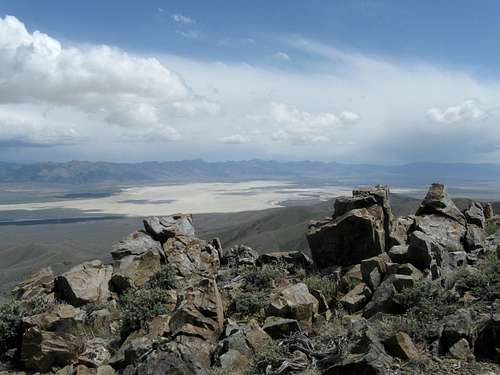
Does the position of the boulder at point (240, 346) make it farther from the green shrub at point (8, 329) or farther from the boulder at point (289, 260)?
the boulder at point (289, 260)

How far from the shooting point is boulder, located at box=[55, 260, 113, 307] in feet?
48.1

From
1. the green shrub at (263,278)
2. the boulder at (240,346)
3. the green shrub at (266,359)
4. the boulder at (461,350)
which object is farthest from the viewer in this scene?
the green shrub at (263,278)

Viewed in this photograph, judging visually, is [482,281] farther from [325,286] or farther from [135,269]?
[135,269]

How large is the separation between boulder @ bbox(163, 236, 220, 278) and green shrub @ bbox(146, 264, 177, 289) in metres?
0.99

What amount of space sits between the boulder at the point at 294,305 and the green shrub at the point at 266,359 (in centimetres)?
186

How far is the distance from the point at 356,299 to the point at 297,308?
1.47 metres

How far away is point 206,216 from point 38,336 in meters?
188

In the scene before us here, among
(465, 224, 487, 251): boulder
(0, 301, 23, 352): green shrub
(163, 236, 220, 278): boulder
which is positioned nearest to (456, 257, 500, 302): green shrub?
(465, 224, 487, 251): boulder

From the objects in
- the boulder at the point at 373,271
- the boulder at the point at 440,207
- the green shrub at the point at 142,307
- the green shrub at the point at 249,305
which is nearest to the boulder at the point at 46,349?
the green shrub at the point at 142,307

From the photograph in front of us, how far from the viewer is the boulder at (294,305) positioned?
1102cm

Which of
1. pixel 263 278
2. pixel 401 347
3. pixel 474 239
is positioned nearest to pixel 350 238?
pixel 263 278

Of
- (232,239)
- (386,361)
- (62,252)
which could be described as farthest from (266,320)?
(62,252)

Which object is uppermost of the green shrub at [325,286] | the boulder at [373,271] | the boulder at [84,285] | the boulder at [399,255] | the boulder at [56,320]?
the boulder at [399,255]

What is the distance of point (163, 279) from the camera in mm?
15133
